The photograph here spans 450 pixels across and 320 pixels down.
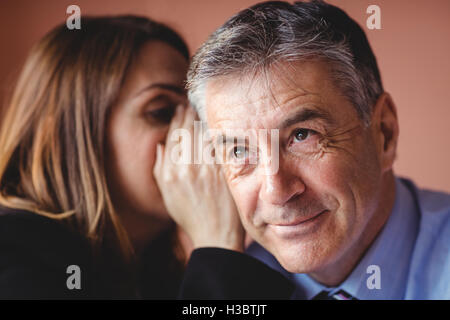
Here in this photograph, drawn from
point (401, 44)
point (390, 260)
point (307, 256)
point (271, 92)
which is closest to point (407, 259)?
point (390, 260)

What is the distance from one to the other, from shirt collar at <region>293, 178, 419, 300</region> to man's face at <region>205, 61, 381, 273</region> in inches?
5.3

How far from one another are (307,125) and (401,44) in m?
0.75

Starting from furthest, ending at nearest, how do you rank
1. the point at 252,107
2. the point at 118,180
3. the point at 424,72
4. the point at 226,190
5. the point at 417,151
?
the point at 417,151, the point at 424,72, the point at 118,180, the point at 226,190, the point at 252,107

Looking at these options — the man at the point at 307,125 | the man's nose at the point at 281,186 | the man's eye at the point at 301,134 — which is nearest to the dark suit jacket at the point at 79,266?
the man at the point at 307,125

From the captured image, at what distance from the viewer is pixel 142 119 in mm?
1346

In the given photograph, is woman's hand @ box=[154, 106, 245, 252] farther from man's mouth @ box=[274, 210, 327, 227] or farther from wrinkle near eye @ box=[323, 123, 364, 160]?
wrinkle near eye @ box=[323, 123, 364, 160]

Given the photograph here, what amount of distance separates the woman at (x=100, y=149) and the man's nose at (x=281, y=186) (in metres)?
0.30

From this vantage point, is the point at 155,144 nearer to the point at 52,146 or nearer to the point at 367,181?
the point at 52,146

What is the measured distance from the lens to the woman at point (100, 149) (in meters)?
1.27

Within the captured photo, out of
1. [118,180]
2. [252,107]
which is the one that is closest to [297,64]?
[252,107]

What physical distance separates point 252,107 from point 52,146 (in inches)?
27.8

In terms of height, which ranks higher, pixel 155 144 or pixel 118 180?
pixel 155 144

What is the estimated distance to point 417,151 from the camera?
5.56ft

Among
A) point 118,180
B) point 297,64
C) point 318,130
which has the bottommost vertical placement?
point 118,180
